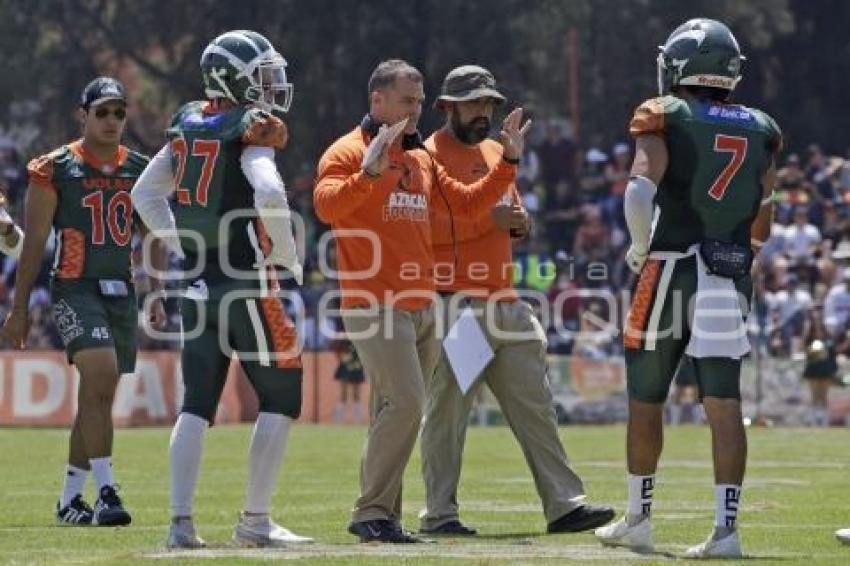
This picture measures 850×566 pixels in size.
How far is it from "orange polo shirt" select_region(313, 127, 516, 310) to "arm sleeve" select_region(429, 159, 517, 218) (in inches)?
14.7

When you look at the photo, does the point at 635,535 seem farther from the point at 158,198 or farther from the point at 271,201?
the point at 158,198

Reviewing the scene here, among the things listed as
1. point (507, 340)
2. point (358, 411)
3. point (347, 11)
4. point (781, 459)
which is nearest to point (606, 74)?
point (347, 11)

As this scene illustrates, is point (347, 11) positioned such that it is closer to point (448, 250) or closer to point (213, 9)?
point (213, 9)

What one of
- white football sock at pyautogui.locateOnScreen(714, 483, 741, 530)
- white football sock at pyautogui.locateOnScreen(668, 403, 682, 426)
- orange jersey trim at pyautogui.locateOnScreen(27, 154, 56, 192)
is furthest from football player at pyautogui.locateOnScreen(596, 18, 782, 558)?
white football sock at pyautogui.locateOnScreen(668, 403, 682, 426)

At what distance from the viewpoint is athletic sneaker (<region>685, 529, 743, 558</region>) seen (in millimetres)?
8828

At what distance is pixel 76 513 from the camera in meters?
11.3

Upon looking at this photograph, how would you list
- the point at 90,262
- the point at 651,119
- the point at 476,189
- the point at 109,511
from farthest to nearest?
the point at 90,262 < the point at 109,511 < the point at 476,189 < the point at 651,119

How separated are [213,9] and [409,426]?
23880mm

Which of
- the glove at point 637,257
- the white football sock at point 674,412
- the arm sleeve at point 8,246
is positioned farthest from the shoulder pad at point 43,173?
the white football sock at point 674,412

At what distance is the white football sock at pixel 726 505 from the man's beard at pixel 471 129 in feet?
8.84

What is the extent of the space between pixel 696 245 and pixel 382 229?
1.50 m

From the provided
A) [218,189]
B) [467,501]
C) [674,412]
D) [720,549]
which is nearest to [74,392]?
[674,412]

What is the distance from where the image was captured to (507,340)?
10930 millimetres

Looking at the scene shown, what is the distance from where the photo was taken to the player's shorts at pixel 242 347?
364 inches
